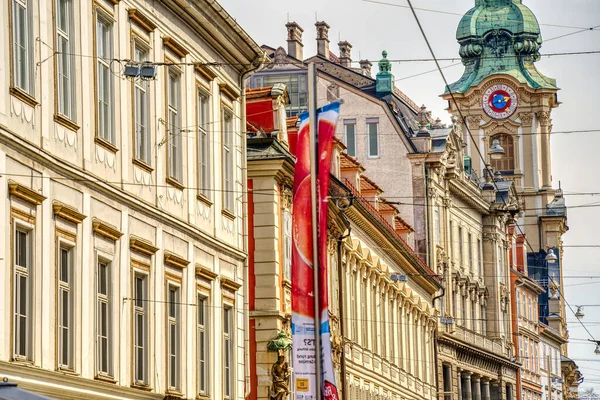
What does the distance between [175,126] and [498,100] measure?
310 ft

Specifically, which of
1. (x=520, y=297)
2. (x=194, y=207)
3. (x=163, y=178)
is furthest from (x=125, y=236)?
(x=520, y=297)

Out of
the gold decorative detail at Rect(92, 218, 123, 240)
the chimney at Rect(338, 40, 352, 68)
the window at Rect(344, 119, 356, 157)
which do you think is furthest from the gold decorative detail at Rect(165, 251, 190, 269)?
the chimney at Rect(338, 40, 352, 68)

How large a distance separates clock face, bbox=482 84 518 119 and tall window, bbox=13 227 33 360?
101759 millimetres

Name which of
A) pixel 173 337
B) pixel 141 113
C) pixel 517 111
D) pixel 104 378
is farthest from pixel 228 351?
pixel 517 111

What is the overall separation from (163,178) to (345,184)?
2170 centimetres

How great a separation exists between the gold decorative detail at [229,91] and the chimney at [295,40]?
3611 centimetres

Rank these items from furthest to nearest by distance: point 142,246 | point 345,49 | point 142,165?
1. point 345,49
2. point 142,165
3. point 142,246

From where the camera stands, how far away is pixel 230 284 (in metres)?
32.4

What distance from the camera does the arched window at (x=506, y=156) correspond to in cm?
12638

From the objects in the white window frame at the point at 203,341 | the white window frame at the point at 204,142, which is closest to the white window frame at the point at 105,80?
the white window frame at the point at 204,142

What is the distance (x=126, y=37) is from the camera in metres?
26.5

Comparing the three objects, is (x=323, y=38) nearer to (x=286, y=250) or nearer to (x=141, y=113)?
(x=286, y=250)

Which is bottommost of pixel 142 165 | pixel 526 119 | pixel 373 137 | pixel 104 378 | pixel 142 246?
pixel 104 378

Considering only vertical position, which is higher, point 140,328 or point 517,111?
point 517,111
